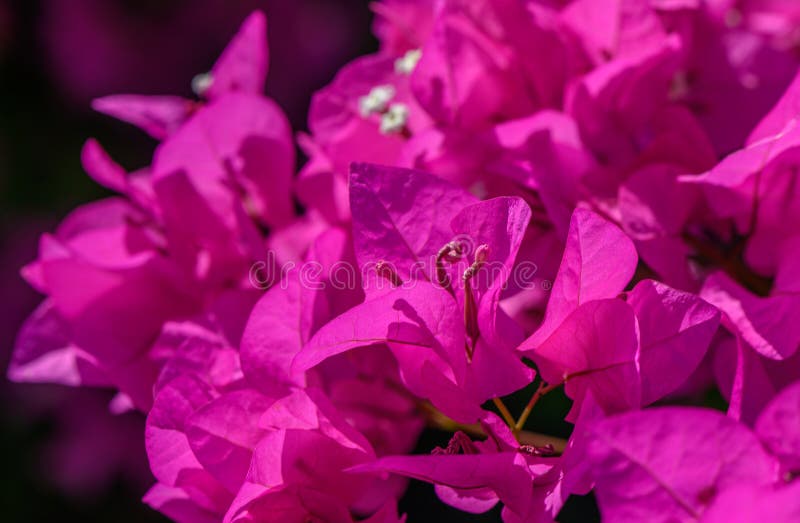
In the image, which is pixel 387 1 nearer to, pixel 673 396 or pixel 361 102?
pixel 361 102

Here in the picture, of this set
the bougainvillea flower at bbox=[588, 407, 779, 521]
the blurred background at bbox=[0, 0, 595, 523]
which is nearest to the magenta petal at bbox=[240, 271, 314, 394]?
the bougainvillea flower at bbox=[588, 407, 779, 521]

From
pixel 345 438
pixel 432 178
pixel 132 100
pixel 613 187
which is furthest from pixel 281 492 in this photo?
pixel 132 100

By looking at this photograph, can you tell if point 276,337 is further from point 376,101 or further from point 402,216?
point 376,101

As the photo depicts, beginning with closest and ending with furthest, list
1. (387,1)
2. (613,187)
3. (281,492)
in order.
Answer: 1. (281,492)
2. (613,187)
3. (387,1)

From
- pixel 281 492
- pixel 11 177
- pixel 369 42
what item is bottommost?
pixel 11 177

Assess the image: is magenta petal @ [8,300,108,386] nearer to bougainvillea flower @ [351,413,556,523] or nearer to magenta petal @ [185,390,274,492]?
magenta petal @ [185,390,274,492]

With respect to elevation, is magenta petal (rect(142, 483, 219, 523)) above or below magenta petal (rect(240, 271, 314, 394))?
below

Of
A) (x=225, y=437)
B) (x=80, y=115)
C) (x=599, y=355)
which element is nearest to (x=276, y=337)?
(x=225, y=437)
